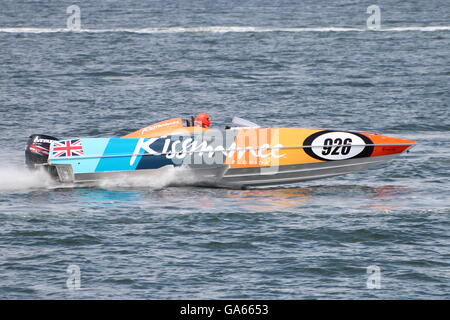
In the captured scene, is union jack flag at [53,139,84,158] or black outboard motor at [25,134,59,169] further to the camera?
black outboard motor at [25,134,59,169]

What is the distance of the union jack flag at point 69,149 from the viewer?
2284 cm

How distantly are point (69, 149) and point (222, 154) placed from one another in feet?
13.4

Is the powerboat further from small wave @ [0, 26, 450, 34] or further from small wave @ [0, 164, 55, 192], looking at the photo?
small wave @ [0, 26, 450, 34]

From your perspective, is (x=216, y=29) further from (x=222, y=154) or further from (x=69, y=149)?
(x=222, y=154)

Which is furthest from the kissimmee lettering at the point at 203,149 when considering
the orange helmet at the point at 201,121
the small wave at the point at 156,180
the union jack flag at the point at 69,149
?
the union jack flag at the point at 69,149

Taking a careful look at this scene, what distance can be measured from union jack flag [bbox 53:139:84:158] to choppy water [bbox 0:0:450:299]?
0.98 metres

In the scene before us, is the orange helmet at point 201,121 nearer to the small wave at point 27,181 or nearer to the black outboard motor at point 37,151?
the black outboard motor at point 37,151

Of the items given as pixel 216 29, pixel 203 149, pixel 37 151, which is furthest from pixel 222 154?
pixel 216 29

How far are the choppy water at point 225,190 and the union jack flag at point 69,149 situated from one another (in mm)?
982

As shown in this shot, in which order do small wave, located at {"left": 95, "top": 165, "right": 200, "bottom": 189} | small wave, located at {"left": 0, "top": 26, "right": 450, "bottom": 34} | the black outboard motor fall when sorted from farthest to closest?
small wave, located at {"left": 0, "top": 26, "right": 450, "bottom": 34} < the black outboard motor < small wave, located at {"left": 95, "top": 165, "right": 200, "bottom": 189}

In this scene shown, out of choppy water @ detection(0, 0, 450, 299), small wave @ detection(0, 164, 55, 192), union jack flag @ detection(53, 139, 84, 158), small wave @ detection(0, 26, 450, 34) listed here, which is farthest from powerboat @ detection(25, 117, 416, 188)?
small wave @ detection(0, 26, 450, 34)

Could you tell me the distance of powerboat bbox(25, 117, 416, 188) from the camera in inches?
Answer: 883

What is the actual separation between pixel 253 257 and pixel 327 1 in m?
71.1

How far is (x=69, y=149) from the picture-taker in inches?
900
